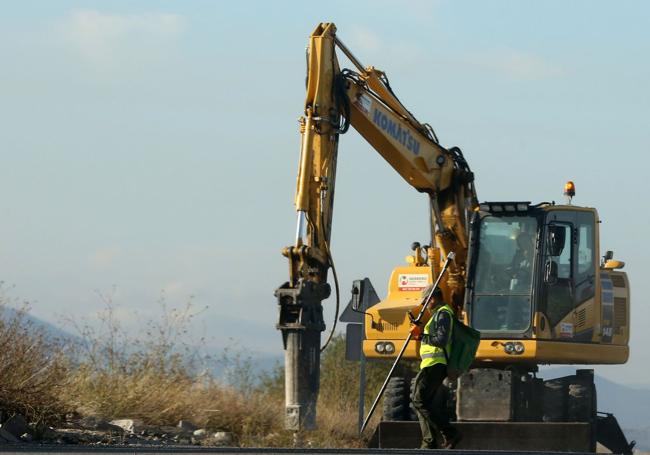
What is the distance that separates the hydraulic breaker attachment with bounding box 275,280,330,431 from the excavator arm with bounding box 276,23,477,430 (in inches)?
0.4

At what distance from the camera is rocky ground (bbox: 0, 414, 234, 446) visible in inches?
664

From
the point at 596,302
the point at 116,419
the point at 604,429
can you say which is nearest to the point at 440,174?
the point at 596,302

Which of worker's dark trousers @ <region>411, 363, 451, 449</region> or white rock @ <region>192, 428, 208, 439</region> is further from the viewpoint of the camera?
white rock @ <region>192, 428, 208, 439</region>

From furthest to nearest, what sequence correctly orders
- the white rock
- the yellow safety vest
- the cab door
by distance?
1. the cab door
2. the white rock
3. the yellow safety vest

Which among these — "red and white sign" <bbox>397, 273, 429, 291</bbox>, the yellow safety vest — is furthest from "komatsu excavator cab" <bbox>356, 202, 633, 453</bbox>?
the yellow safety vest

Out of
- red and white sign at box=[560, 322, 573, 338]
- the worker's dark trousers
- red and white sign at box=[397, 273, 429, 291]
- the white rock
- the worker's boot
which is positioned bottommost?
the white rock

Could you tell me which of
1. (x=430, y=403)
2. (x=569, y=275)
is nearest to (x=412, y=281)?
(x=569, y=275)

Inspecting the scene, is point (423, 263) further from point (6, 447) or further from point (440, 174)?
point (6, 447)

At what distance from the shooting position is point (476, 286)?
20734mm

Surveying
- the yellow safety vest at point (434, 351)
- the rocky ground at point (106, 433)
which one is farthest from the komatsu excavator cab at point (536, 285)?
the rocky ground at point (106, 433)

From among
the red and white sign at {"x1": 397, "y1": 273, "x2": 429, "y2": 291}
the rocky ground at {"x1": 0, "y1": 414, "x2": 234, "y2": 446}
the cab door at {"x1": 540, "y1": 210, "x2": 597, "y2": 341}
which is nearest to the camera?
the rocky ground at {"x1": 0, "y1": 414, "x2": 234, "y2": 446}

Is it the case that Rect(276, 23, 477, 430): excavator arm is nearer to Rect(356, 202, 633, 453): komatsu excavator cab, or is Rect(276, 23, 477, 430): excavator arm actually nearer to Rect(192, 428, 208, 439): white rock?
Rect(356, 202, 633, 453): komatsu excavator cab

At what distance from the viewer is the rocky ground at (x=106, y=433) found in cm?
1688

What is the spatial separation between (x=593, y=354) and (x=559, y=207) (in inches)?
78.3
